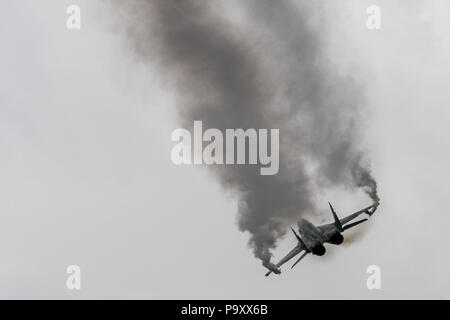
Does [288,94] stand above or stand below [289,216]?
above

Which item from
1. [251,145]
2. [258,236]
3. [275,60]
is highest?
[275,60]

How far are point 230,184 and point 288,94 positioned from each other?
37.9 feet
